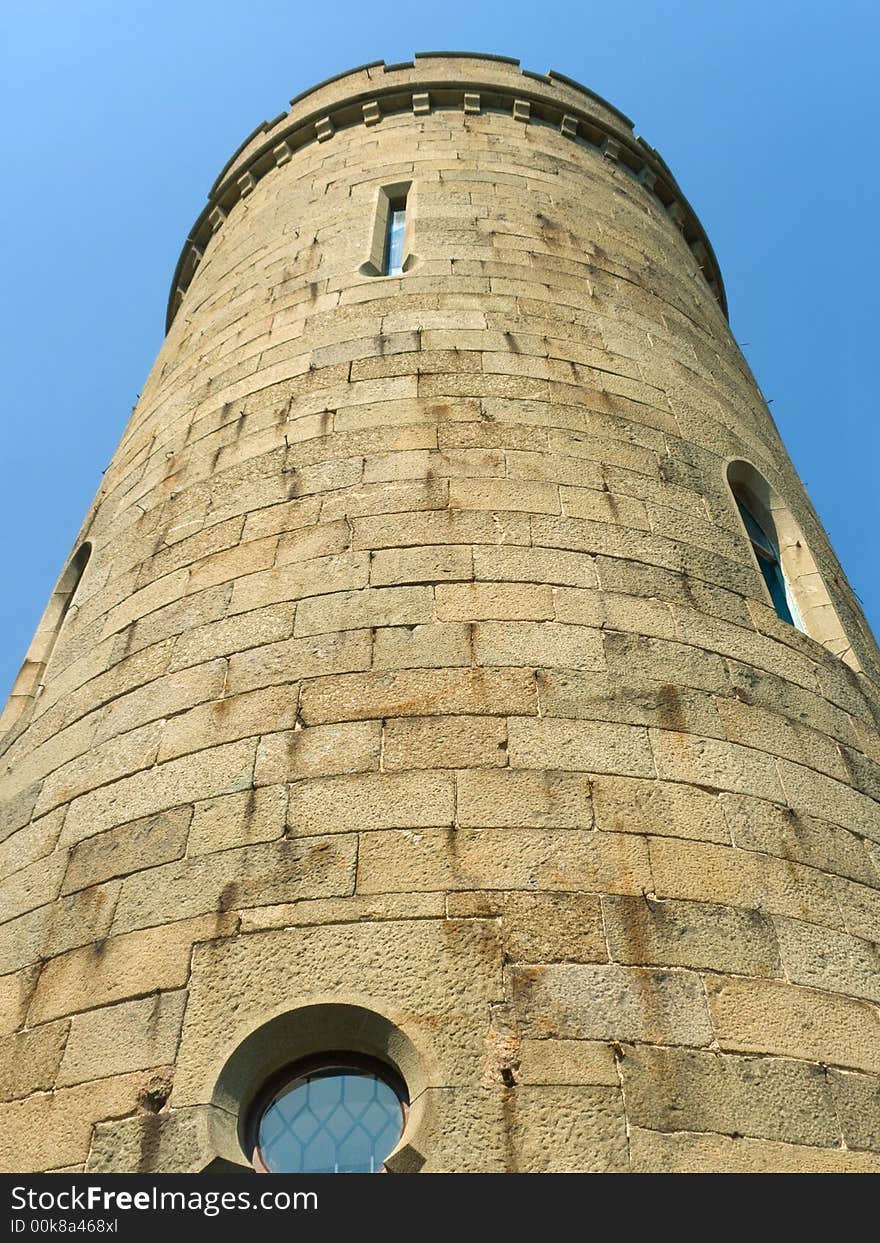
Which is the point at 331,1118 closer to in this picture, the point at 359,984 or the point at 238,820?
the point at 359,984

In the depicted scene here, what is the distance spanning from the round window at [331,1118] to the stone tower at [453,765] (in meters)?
0.02

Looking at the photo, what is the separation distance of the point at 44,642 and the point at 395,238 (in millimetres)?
4083

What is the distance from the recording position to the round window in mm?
3590

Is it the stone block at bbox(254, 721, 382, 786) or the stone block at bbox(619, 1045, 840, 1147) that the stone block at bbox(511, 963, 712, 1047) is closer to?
the stone block at bbox(619, 1045, 840, 1147)

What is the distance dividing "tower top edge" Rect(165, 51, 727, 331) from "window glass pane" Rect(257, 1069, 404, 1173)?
9.69 metres

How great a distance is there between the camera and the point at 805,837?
445 centimetres

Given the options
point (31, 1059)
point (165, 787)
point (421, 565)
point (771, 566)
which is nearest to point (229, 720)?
point (165, 787)

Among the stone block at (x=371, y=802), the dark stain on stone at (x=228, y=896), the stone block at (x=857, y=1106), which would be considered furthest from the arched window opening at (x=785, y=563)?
the dark stain on stone at (x=228, y=896)

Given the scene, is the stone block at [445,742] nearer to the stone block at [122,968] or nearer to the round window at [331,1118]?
the stone block at [122,968]

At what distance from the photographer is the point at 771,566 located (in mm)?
6754

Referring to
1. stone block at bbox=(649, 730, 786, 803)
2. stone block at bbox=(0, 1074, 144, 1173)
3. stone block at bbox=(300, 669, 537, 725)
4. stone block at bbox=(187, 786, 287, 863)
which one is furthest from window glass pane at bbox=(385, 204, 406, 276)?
stone block at bbox=(0, 1074, 144, 1173)

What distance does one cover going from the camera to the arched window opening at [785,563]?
6320 mm

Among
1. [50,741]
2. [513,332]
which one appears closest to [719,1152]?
[50,741]
